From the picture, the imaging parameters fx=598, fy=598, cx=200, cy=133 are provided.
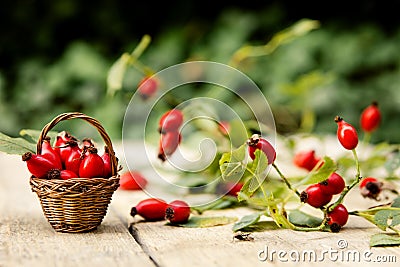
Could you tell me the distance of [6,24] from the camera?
305cm

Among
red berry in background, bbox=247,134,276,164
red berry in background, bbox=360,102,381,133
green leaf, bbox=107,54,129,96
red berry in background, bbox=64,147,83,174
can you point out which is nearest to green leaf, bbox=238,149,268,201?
red berry in background, bbox=247,134,276,164

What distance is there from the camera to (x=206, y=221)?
0.93 meters

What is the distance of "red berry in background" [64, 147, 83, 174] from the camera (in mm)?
861

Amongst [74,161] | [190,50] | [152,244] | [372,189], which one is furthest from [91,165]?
[190,50]

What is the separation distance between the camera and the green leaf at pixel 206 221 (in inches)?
36.2

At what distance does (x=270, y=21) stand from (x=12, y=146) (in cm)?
237

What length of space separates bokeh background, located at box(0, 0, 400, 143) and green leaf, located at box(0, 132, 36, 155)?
190 cm

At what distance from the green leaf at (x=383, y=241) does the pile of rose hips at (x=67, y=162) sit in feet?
1.25

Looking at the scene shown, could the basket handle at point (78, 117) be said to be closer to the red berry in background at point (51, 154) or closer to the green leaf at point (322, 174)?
the red berry in background at point (51, 154)

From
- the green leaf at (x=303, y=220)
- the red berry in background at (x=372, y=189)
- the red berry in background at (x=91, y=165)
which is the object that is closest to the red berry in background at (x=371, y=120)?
the red berry in background at (x=372, y=189)

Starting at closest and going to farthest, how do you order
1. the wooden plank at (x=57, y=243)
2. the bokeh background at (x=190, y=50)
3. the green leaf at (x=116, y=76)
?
1. the wooden plank at (x=57, y=243)
2. the green leaf at (x=116, y=76)
3. the bokeh background at (x=190, y=50)

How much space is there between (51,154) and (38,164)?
1.3 inches

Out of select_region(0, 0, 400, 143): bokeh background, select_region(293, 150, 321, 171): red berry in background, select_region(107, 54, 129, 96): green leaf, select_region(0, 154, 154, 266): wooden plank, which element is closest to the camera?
select_region(0, 154, 154, 266): wooden plank

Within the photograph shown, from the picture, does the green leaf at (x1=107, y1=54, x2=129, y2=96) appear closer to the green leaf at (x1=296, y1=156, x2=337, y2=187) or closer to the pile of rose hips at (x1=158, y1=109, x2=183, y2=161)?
the pile of rose hips at (x1=158, y1=109, x2=183, y2=161)
